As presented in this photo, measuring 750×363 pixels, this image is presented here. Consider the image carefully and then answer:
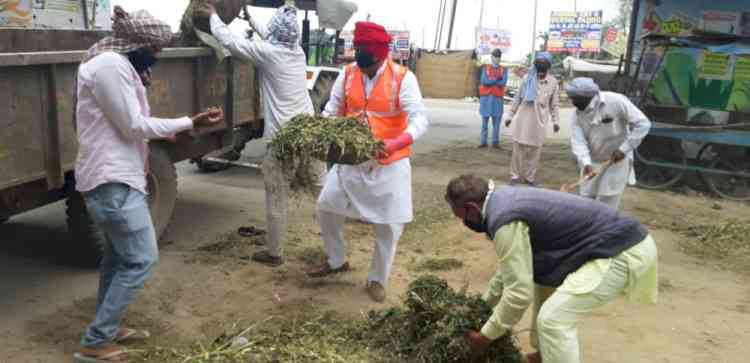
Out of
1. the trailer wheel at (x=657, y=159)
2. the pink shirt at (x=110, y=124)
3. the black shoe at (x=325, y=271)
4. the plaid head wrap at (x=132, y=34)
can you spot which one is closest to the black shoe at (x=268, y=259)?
the black shoe at (x=325, y=271)

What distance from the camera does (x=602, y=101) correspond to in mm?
5480

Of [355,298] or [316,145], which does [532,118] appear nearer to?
[355,298]

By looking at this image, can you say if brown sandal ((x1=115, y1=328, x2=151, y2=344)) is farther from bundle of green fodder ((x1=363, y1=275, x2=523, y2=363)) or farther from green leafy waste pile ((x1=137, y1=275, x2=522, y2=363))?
bundle of green fodder ((x1=363, y1=275, x2=523, y2=363))

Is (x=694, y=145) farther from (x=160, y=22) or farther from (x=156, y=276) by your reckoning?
(x=160, y=22)

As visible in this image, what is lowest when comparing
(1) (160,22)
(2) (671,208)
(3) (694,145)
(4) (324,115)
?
(2) (671,208)

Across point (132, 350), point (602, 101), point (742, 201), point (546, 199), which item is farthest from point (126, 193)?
point (742, 201)

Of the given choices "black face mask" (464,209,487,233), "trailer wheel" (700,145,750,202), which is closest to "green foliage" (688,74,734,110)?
"trailer wheel" (700,145,750,202)

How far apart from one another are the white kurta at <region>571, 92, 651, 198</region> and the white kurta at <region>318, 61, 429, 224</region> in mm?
1667

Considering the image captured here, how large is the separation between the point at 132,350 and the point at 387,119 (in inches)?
84.5

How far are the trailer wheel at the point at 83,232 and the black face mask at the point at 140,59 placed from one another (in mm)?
1559

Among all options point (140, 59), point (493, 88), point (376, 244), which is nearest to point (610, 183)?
point (376, 244)

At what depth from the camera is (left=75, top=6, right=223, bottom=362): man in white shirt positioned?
3188 millimetres

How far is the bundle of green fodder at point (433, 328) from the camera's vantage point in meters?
3.34

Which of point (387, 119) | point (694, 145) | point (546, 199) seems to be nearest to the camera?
point (546, 199)
